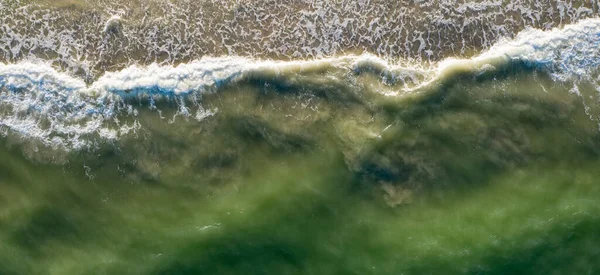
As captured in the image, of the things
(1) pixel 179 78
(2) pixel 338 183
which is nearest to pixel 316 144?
(2) pixel 338 183

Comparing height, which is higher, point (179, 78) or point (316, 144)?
point (179, 78)

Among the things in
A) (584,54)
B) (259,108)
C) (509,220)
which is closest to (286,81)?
(259,108)

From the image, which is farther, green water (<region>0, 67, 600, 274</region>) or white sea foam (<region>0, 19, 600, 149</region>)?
white sea foam (<region>0, 19, 600, 149</region>)

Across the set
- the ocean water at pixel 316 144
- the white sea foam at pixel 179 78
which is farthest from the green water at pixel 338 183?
the white sea foam at pixel 179 78

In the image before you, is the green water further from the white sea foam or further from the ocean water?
the white sea foam

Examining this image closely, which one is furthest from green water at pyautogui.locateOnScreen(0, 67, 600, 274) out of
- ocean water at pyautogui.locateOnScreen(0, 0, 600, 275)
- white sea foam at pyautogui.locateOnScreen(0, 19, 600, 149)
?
white sea foam at pyautogui.locateOnScreen(0, 19, 600, 149)

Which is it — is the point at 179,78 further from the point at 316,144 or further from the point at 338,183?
the point at 338,183
